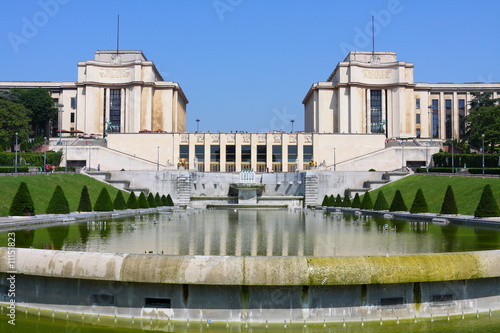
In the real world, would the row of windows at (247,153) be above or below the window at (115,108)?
below

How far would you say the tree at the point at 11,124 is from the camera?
7131 centimetres

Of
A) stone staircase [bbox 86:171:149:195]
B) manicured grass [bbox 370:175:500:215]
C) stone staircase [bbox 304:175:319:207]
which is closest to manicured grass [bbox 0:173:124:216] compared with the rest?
stone staircase [bbox 86:171:149:195]

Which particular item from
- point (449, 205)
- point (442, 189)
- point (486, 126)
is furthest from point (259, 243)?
point (486, 126)

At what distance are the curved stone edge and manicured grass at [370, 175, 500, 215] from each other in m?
22.3

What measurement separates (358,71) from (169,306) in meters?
85.5

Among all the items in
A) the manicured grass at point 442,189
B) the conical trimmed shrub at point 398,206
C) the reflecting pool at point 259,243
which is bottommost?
the reflecting pool at point 259,243

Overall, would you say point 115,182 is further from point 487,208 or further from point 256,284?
point 256,284

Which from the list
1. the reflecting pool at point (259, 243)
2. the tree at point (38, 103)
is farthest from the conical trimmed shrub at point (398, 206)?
the tree at point (38, 103)

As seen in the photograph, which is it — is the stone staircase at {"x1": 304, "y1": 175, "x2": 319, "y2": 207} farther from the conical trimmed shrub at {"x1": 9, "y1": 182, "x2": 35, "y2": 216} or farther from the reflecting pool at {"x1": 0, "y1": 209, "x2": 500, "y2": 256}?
the reflecting pool at {"x1": 0, "y1": 209, "x2": 500, "y2": 256}

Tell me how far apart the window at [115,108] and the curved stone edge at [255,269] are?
83859 millimetres

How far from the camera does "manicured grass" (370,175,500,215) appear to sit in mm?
32209

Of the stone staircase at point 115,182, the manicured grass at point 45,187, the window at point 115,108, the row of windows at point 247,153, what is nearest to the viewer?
the manicured grass at point 45,187

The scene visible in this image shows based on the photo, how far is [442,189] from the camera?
129ft

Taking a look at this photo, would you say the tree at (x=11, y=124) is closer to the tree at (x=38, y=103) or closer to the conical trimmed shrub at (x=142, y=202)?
Answer: the tree at (x=38, y=103)
